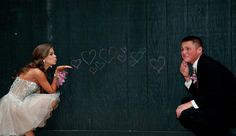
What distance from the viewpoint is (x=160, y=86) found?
5750 mm

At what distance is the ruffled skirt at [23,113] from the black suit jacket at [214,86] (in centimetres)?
165

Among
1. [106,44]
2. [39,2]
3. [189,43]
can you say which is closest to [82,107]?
[106,44]

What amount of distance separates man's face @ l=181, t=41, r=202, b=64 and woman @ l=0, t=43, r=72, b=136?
1320mm

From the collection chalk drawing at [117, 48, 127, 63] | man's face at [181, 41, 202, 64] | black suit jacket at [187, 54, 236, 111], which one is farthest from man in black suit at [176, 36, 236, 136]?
chalk drawing at [117, 48, 127, 63]

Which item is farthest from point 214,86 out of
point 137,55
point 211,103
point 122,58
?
point 122,58

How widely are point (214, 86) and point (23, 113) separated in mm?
2053

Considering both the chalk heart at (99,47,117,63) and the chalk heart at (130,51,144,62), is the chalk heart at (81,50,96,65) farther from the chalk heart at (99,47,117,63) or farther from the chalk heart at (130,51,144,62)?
the chalk heart at (130,51,144,62)

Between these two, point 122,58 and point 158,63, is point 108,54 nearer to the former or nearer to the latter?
point 122,58

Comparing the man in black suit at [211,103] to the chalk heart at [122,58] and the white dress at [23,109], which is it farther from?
the white dress at [23,109]

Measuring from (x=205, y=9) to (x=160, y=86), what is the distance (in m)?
1.04

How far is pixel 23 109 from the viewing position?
204 inches

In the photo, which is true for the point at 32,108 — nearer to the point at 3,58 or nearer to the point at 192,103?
the point at 3,58

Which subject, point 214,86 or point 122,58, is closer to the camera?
point 214,86

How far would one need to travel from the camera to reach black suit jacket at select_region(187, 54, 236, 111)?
14.8 ft
